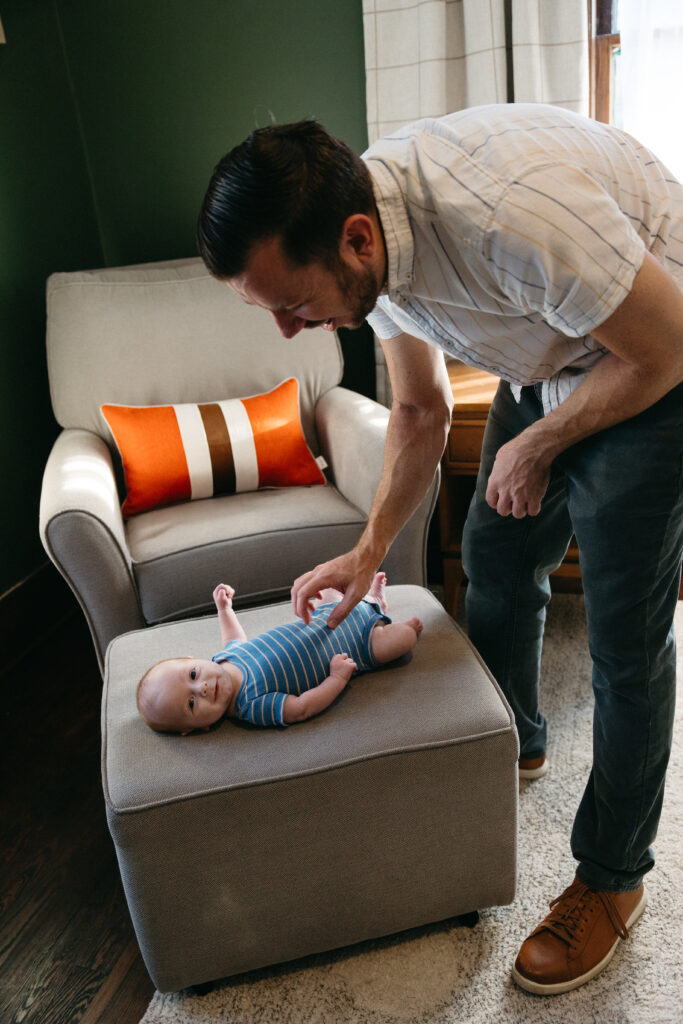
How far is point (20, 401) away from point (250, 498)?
898 millimetres

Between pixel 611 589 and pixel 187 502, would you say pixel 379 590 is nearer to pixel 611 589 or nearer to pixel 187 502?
pixel 611 589

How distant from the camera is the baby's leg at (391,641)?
1.38 metres

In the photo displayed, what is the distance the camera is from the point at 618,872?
1.31 m

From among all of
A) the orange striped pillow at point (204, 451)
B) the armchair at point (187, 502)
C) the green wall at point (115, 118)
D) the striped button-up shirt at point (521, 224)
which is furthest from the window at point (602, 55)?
the striped button-up shirt at point (521, 224)

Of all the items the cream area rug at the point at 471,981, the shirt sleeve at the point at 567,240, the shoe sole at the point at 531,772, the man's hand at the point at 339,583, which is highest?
the shirt sleeve at the point at 567,240

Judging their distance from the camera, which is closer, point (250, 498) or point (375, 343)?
point (250, 498)

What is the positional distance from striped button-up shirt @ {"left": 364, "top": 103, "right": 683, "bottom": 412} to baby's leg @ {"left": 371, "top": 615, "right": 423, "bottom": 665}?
514 mm

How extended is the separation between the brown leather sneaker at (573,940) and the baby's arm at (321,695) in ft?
1.62

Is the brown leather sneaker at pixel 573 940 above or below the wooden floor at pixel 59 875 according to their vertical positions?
above

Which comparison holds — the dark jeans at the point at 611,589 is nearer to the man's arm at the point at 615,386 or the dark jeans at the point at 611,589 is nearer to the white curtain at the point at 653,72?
the man's arm at the point at 615,386

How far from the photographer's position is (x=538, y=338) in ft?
3.50

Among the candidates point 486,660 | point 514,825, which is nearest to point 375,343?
point 486,660

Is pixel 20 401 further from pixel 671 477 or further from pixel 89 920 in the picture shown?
pixel 671 477

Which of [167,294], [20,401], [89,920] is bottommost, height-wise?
[89,920]
